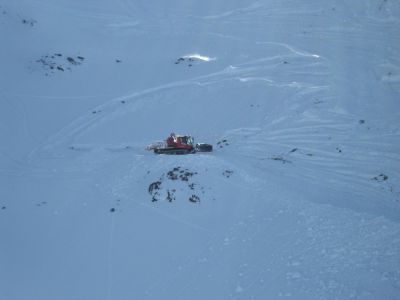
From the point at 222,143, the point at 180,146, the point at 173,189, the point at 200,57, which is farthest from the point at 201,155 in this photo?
the point at 200,57

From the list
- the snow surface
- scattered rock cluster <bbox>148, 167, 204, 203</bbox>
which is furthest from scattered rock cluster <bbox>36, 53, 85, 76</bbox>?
scattered rock cluster <bbox>148, 167, 204, 203</bbox>

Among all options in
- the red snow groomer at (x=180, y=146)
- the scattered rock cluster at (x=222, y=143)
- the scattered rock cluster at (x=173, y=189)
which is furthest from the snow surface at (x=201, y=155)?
the red snow groomer at (x=180, y=146)

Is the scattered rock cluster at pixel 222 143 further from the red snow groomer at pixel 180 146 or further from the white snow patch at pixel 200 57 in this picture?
the white snow patch at pixel 200 57

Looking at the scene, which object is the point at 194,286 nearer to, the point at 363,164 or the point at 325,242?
the point at 325,242

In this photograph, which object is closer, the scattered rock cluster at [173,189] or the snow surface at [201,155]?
the snow surface at [201,155]

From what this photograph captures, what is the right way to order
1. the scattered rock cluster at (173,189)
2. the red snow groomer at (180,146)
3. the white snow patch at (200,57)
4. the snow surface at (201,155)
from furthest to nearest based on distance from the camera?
the white snow patch at (200,57)
the red snow groomer at (180,146)
the scattered rock cluster at (173,189)
the snow surface at (201,155)

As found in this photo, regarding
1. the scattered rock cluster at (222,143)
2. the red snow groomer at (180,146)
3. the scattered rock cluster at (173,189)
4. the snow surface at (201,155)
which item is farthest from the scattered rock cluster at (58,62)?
the scattered rock cluster at (173,189)

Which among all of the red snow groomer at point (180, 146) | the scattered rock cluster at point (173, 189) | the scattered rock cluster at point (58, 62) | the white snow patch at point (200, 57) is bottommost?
the scattered rock cluster at point (173, 189)

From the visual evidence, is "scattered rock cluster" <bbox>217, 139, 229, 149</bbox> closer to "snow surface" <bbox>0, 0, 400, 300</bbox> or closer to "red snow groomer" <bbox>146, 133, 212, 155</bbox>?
"snow surface" <bbox>0, 0, 400, 300</bbox>

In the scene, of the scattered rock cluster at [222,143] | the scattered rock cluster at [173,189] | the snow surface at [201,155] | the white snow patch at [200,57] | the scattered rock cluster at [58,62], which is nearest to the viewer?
the snow surface at [201,155]

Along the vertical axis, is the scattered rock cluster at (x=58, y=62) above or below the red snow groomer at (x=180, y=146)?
above
